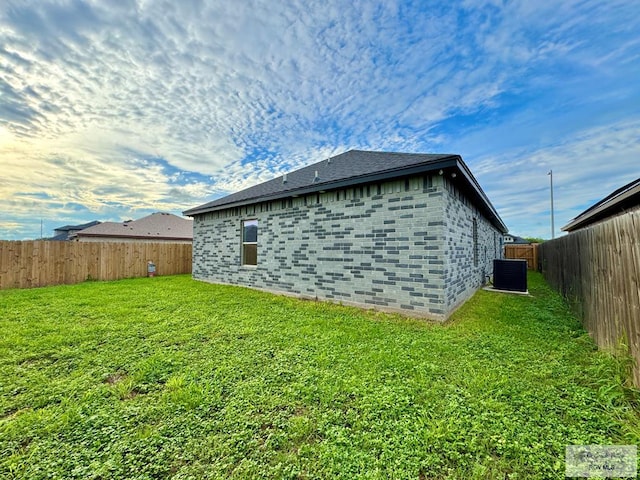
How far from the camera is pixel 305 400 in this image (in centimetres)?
242

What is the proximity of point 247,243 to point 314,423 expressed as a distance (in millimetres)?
7553

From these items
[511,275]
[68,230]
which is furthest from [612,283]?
[68,230]

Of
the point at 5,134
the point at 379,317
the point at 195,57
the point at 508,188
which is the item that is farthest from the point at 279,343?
the point at 508,188

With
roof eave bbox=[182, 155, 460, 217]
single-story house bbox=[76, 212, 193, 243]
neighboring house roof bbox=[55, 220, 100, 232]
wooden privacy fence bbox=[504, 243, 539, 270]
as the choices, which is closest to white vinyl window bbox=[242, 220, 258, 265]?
roof eave bbox=[182, 155, 460, 217]

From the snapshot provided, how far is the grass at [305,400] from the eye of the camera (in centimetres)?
173

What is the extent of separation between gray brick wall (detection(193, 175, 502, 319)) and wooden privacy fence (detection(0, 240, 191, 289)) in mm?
7111

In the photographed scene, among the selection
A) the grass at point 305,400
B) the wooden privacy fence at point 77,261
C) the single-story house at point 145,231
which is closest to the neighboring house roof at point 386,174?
the grass at point 305,400

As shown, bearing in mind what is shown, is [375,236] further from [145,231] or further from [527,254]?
[145,231]

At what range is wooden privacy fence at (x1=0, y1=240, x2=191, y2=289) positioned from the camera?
29.9 feet

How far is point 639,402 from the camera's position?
7.39 feet

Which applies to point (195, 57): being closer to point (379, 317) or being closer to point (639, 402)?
point (379, 317)

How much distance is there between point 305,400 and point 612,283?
393 cm

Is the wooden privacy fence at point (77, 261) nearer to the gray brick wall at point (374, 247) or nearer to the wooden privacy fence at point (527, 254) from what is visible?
the gray brick wall at point (374, 247)

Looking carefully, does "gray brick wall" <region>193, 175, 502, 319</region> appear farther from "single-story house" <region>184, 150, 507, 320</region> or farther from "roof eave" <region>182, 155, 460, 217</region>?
"roof eave" <region>182, 155, 460, 217</region>
